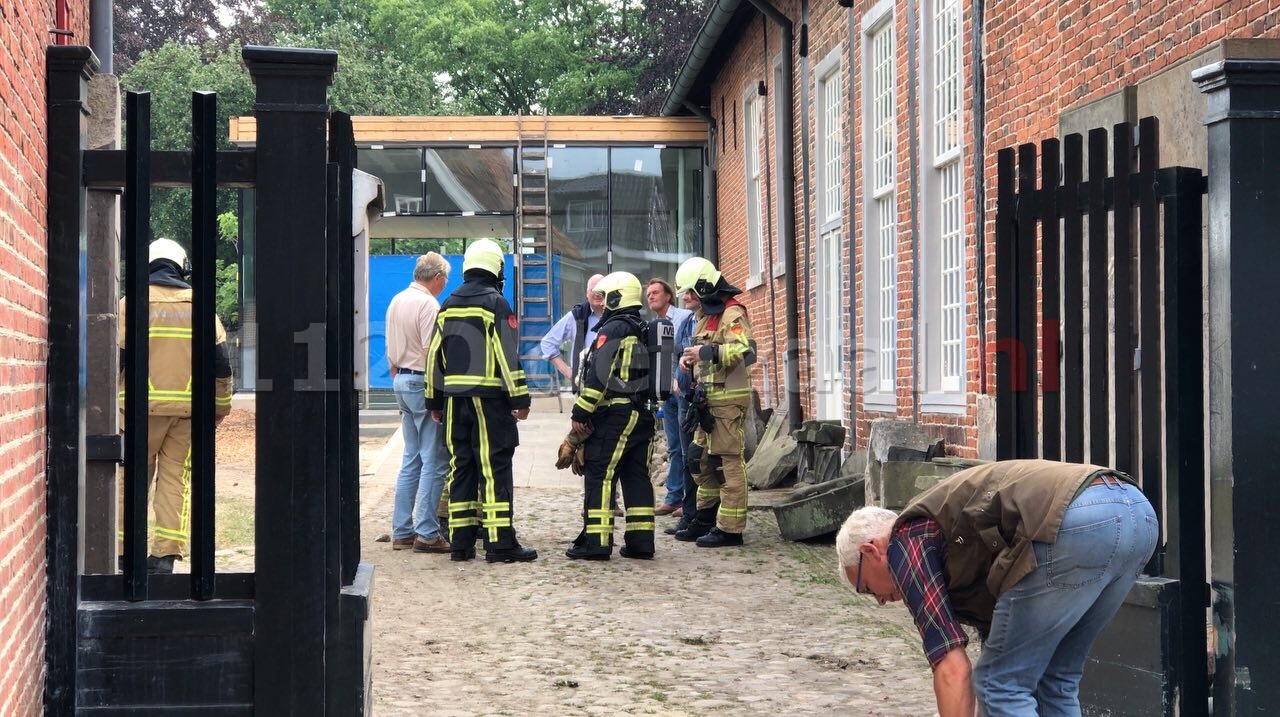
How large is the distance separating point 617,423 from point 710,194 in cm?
1371

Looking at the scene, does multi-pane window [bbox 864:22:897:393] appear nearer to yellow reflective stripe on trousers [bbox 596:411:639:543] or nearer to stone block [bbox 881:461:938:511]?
stone block [bbox 881:461:938:511]

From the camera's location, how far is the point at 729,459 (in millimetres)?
10227

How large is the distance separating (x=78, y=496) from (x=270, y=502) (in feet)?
1.87

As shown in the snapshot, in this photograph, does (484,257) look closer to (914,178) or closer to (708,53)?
(914,178)

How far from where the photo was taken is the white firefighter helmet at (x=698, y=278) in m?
10.4

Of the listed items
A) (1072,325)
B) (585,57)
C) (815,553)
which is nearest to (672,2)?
(585,57)

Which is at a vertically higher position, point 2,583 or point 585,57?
point 585,57

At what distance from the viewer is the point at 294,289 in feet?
13.5

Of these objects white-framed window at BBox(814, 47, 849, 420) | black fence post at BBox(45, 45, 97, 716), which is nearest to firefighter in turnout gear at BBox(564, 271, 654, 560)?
white-framed window at BBox(814, 47, 849, 420)

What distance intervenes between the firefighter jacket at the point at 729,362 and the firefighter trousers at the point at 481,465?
152cm

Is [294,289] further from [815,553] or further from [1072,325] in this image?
[815,553]

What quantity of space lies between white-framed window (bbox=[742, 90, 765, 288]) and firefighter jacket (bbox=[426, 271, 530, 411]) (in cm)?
954

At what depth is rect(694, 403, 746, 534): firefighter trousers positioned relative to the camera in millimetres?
10234

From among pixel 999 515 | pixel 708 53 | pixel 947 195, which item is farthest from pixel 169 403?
pixel 708 53
